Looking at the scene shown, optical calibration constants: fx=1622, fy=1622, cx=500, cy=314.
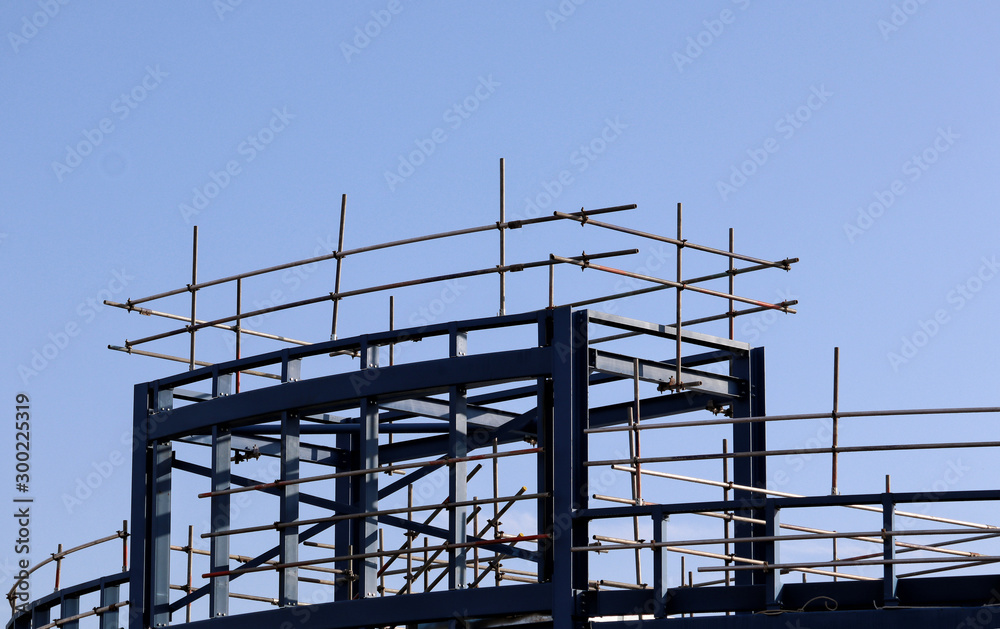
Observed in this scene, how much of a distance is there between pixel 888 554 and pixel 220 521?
9420 millimetres

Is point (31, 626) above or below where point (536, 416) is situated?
below

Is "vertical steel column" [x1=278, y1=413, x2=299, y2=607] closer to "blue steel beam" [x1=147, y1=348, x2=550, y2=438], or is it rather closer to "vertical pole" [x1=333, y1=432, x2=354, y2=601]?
"blue steel beam" [x1=147, y1=348, x2=550, y2=438]

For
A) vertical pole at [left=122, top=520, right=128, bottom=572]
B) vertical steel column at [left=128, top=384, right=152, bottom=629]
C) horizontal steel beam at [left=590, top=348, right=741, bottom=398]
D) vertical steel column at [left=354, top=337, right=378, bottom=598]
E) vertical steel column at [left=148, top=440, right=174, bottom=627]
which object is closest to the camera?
horizontal steel beam at [left=590, top=348, right=741, bottom=398]

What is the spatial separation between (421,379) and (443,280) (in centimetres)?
191

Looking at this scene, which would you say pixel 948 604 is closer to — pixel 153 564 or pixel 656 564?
pixel 656 564

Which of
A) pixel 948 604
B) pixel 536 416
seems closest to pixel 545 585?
pixel 536 416

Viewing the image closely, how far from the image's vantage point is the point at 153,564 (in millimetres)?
23328

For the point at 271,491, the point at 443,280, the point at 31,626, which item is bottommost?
the point at 31,626

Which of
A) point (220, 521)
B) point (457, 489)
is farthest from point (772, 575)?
point (220, 521)

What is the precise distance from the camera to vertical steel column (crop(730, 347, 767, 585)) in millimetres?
23266

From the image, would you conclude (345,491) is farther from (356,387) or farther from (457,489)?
(457,489)

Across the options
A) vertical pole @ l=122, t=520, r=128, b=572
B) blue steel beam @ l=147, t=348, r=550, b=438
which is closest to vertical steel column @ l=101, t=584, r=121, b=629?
vertical pole @ l=122, t=520, r=128, b=572

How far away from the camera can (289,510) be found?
852 inches

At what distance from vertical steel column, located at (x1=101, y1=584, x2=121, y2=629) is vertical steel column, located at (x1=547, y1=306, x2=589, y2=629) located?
818 centimetres
